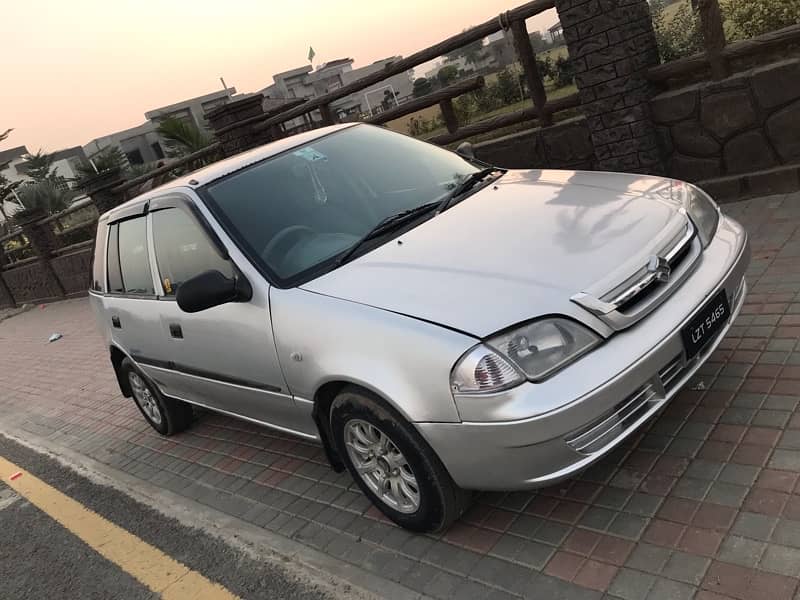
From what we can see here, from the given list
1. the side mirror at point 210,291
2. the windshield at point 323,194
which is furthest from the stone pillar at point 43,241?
the side mirror at point 210,291

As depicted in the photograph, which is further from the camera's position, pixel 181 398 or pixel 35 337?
pixel 35 337

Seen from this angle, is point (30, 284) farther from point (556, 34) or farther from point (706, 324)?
point (706, 324)

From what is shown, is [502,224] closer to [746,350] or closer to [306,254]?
[306,254]

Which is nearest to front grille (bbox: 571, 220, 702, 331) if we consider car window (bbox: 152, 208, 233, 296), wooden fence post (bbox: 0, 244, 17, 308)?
car window (bbox: 152, 208, 233, 296)

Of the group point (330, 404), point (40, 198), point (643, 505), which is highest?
point (40, 198)

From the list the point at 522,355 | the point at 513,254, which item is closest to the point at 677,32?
the point at 513,254

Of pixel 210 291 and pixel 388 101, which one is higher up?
pixel 388 101

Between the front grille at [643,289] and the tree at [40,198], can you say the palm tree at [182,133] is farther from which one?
the front grille at [643,289]

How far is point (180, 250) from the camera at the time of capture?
3.97 meters

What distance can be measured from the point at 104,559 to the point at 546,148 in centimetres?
520

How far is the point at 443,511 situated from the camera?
2.87 m

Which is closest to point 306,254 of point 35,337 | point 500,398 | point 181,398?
point 500,398

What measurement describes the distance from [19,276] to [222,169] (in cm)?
1514

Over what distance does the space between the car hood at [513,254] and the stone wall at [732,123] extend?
2521 mm
